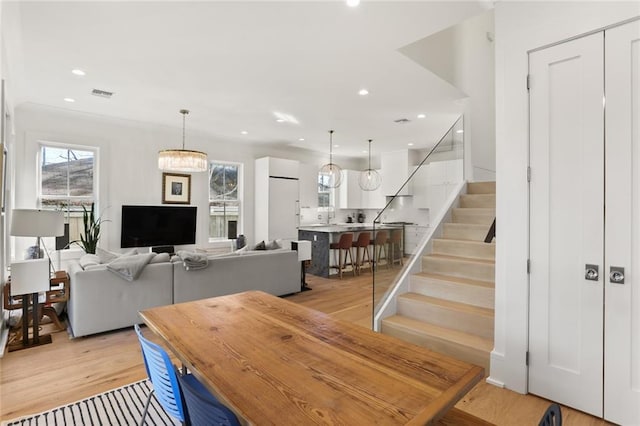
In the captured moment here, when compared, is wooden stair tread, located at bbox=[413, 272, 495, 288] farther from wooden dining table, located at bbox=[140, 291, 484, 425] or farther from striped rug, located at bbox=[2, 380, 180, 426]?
striped rug, located at bbox=[2, 380, 180, 426]

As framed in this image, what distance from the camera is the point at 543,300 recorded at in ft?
7.56

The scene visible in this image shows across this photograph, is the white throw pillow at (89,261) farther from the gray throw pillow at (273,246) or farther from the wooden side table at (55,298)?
the gray throw pillow at (273,246)

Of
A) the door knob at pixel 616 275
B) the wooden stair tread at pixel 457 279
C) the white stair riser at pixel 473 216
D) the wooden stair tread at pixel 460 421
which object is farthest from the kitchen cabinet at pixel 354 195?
the wooden stair tread at pixel 460 421

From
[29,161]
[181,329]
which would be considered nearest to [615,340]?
[181,329]

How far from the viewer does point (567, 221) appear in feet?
7.26

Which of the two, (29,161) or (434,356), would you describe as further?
(29,161)

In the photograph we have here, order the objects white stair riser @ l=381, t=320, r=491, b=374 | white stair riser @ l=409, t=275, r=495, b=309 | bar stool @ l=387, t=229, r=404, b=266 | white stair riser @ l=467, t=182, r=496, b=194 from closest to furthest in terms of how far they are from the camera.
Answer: white stair riser @ l=381, t=320, r=491, b=374 → white stair riser @ l=409, t=275, r=495, b=309 → bar stool @ l=387, t=229, r=404, b=266 → white stair riser @ l=467, t=182, r=496, b=194

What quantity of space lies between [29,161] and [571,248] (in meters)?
6.78

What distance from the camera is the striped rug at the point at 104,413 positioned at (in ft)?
6.89

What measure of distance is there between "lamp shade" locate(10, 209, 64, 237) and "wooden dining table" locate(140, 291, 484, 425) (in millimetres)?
2432

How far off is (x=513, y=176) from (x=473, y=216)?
5.92 ft

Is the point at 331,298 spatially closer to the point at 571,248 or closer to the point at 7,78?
the point at 571,248

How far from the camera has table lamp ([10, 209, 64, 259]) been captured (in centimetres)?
328

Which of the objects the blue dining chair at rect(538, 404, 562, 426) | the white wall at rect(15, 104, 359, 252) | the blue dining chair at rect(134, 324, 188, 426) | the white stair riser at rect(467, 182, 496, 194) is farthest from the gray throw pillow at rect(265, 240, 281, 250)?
the blue dining chair at rect(538, 404, 562, 426)
